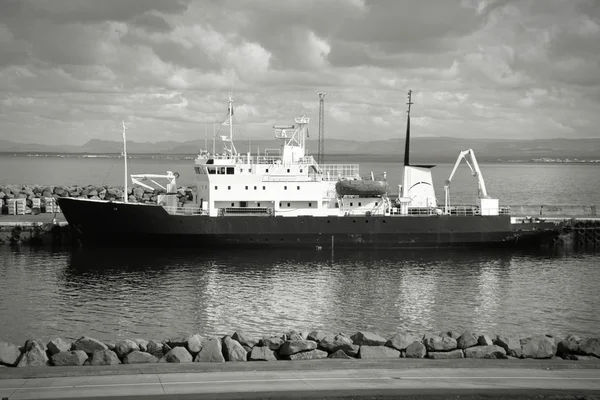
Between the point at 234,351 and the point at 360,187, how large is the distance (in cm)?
2287

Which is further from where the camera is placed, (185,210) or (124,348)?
(185,210)

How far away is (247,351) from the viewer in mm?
14250

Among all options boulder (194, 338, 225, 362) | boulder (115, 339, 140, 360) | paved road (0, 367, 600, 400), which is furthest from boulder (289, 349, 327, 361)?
boulder (115, 339, 140, 360)

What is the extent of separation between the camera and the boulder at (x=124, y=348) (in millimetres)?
13844

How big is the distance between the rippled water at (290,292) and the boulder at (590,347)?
5880 millimetres

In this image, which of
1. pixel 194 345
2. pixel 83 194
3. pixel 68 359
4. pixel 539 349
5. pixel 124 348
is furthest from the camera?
pixel 83 194

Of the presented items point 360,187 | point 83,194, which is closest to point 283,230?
point 360,187

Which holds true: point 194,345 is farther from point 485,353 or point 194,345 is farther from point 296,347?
point 485,353

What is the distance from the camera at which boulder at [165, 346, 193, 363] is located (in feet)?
44.2

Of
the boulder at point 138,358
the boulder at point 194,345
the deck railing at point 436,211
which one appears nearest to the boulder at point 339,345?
the boulder at point 194,345

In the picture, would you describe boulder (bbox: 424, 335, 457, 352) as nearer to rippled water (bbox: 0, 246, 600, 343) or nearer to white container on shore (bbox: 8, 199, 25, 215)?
rippled water (bbox: 0, 246, 600, 343)

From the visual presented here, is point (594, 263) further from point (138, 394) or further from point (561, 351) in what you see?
point (138, 394)

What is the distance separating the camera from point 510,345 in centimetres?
1447

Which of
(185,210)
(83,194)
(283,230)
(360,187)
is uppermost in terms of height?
(360,187)
